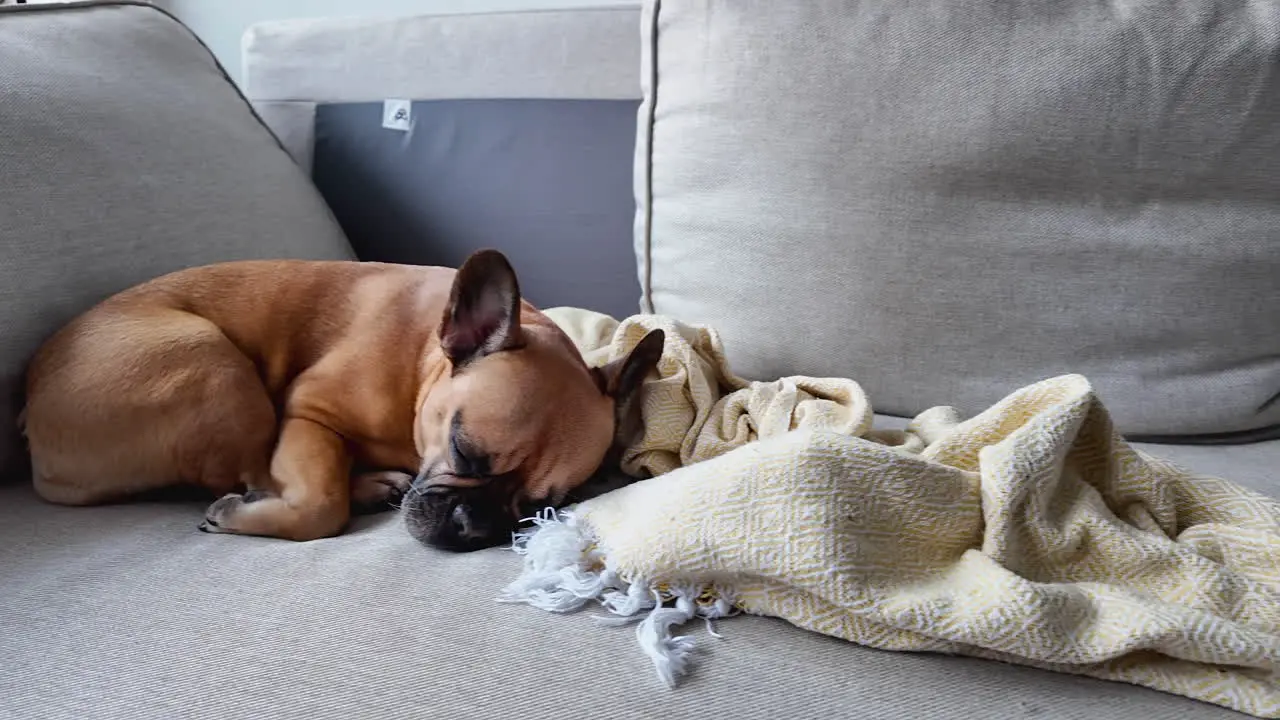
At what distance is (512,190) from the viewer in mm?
1816

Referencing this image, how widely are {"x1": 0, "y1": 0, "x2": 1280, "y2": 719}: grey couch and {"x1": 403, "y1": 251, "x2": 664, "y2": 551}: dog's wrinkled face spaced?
81mm

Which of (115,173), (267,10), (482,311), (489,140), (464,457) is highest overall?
(267,10)

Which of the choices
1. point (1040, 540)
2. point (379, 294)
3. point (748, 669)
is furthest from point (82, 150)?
point (1040, 540)

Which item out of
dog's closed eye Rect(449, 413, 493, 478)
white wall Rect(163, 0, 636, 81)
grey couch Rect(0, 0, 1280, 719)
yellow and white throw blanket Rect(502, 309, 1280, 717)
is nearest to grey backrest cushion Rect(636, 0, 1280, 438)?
grey couch Rect(0, 0, 1280, 719)

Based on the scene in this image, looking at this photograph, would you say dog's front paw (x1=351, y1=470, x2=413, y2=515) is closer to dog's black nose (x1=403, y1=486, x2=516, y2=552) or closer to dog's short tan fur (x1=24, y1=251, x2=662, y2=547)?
dog's short tan fur (x1=24, y1=251, x2=662, y2=547)

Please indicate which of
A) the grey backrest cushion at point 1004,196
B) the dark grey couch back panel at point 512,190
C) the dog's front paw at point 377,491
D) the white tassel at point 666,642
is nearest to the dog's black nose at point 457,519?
the dog's front paw at point 377,491

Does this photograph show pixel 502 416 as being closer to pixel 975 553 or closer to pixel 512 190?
pixel 975 553

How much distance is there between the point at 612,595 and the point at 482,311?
1.54 feet

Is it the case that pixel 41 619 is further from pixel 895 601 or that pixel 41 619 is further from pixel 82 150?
pixel 895 601

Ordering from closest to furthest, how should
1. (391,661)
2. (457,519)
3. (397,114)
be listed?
(391,661) → (457,519) → (397,114)

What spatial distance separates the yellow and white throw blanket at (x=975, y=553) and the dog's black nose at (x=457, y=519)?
0.21ft

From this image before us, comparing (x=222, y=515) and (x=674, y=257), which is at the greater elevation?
(x=674, y=257)

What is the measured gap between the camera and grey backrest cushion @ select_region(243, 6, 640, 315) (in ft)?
5.90

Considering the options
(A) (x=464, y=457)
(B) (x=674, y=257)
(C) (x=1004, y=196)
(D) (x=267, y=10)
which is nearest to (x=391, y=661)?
(A) (x=464, y=457)
